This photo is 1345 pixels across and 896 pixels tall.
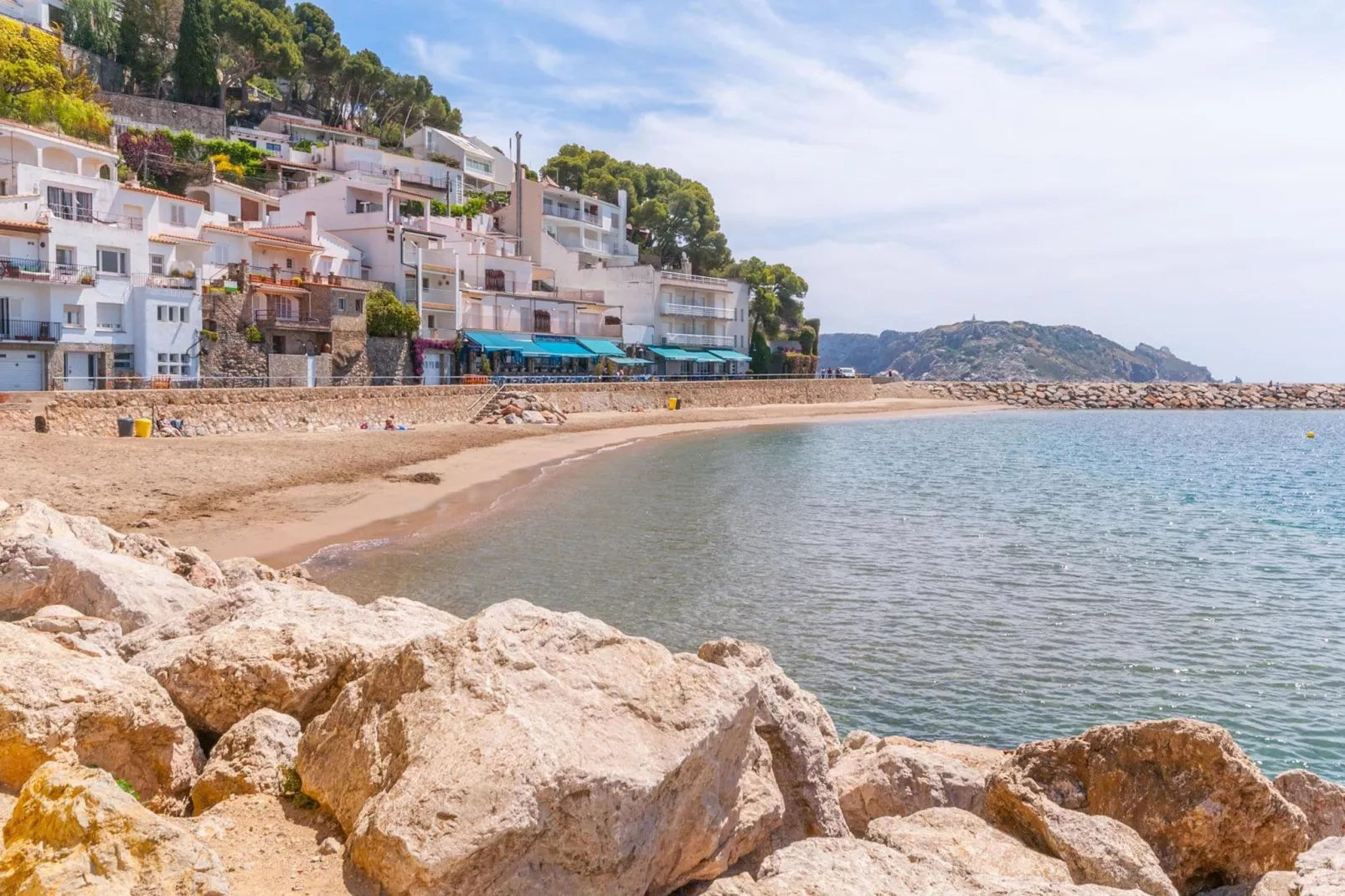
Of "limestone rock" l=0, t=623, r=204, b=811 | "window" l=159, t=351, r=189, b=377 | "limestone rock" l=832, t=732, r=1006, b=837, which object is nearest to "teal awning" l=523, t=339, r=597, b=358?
"window" l=159, t=351, r=189, b=377

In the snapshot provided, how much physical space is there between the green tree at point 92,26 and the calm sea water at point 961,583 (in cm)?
6336

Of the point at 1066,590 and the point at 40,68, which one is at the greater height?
the point at 40,68

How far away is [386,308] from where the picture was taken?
55.0 metres

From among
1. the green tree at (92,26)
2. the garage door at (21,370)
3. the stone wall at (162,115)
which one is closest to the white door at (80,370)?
the garage door at (21,370)

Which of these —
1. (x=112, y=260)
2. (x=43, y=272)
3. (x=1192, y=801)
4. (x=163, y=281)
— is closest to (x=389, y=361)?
(x=163, y=281)

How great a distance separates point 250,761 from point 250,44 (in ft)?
303

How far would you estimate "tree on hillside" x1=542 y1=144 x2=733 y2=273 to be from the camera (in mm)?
94688

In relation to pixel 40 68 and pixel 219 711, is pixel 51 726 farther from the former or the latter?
pixel 40 68

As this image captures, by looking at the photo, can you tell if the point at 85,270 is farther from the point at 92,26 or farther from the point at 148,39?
the point at 148,39

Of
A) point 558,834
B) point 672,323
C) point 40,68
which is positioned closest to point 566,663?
point 558,834

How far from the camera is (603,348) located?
234 ft

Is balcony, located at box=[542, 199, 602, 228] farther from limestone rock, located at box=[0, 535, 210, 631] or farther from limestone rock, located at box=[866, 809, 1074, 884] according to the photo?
limestone rock, located at box=[866, 809, 1074, 884]

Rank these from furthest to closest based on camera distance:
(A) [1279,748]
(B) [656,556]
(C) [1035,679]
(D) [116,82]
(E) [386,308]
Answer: (D) [116,82], (E) [386,308], (B) [656,556], (C) [1035,679], (A) [1279,748]

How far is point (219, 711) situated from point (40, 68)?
68.9 metres
